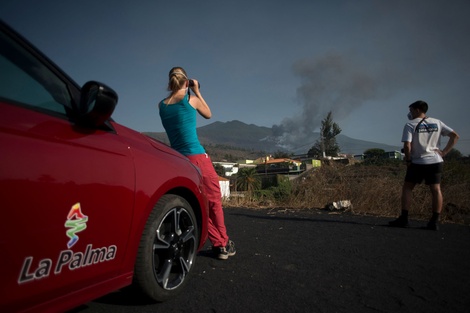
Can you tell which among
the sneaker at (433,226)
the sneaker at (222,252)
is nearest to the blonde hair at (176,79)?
the sneaker at (222,252)

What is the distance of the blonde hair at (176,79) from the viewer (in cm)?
263

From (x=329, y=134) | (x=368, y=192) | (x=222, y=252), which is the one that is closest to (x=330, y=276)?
(x=222, y=252)

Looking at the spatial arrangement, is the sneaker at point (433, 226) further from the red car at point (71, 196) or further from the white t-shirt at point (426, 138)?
the red car at point (71, 196)

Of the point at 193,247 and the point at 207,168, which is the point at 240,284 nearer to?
the point at 193,247

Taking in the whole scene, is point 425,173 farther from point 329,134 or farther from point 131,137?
point 329,134

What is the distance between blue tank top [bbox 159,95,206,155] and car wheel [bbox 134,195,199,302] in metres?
0.82

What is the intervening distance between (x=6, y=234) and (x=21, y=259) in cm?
12

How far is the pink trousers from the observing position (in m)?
2.71

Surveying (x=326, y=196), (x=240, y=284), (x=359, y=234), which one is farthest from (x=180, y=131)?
(x=326, y=196)

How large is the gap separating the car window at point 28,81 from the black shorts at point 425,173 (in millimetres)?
4742

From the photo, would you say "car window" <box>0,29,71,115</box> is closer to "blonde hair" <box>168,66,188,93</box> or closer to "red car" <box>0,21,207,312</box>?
"red car" <box>0,21,207,312</box>

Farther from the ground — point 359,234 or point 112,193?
point 112,193

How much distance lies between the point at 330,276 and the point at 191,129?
1.87 meters

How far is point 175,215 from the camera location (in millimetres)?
1906
